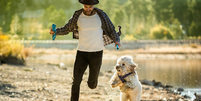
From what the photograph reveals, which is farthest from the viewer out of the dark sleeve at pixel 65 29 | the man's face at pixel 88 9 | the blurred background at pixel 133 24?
the blurred background at pixel 133 24

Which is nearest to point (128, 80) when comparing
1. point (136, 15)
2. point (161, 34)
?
point (161, 34)

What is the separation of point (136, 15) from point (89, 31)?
80.2 m

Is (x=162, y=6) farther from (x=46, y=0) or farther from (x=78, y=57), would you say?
(x=78, y=57)

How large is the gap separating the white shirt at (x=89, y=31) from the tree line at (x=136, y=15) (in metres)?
59.6

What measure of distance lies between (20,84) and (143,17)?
3064 inches

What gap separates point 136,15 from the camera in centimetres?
8475

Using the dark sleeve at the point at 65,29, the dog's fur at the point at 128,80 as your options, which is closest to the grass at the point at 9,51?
the dark sleeve at the point at 65,29

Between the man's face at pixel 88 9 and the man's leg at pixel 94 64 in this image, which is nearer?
the man's face at pixel 88 9

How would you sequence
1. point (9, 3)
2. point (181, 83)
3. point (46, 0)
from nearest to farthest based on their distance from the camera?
point (181, 83)
point (9, 3)
point (46, 0)

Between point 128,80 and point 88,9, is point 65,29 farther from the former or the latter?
point 128,80

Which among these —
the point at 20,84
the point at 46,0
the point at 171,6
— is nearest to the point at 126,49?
the point at 20,84

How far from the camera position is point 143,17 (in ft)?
278

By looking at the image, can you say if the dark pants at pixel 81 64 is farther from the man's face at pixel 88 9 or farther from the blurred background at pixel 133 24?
the blurred background at pixel 133 24

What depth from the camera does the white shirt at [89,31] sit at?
18.3 feet
